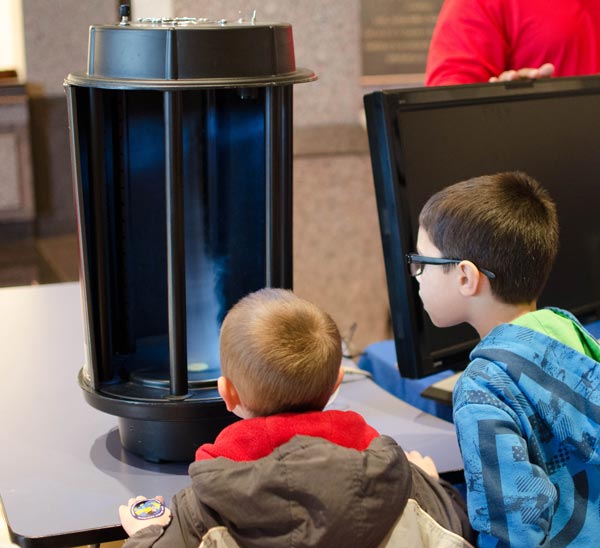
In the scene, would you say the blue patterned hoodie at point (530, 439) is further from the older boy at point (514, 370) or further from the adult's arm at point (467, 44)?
the adult's arm at point (467, 44)

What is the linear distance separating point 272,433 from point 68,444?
0.46 metres

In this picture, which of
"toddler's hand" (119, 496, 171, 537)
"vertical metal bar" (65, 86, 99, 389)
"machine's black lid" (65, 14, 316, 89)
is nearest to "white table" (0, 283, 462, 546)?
"toddler's hand" (119, 496, 171, 537)

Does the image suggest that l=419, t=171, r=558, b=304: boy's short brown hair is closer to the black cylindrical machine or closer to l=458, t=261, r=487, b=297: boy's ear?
l=458, t=261, r=487, b=297: boy's ear

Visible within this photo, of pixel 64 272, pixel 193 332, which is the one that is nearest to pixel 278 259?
pixel 193 332

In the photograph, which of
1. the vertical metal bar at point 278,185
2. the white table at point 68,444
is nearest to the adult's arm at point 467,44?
the white table at point 68,444

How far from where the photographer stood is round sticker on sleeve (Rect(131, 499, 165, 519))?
1.16 metres

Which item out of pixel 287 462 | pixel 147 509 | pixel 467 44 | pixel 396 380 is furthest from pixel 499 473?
pixel 467 44

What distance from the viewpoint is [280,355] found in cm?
106

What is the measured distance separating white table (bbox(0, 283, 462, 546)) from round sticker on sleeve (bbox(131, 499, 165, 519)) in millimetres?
30

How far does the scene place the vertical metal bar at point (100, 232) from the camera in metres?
1.25

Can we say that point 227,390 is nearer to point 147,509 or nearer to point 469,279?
point 147,509

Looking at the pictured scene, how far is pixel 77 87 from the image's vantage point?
124cm

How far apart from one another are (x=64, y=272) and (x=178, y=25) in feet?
14.1

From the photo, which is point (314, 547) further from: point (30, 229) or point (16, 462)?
point (30, 229)
